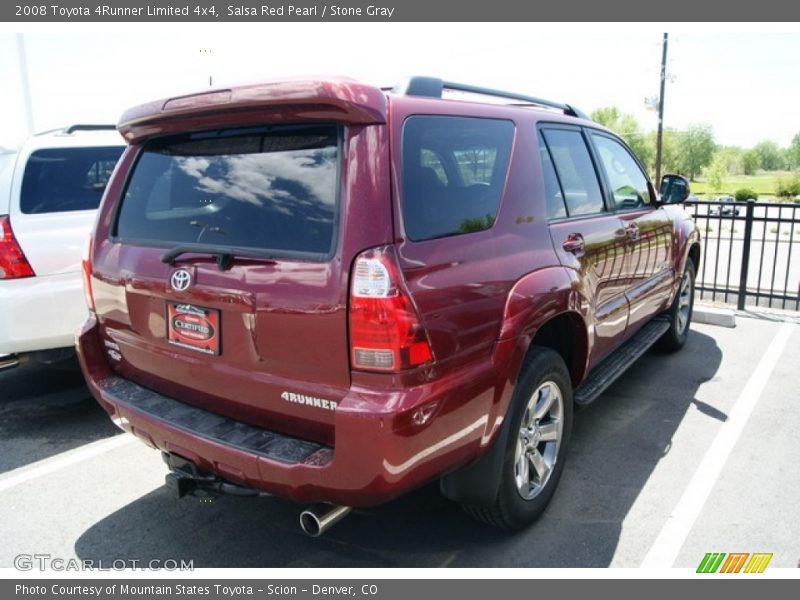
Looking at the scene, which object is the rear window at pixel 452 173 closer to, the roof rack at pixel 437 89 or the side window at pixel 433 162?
the side window at pixel 433 162

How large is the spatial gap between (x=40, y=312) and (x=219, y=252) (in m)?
2.55

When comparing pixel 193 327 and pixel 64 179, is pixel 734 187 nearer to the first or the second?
pixel 64 179

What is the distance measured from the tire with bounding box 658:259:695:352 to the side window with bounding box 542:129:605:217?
2.09m

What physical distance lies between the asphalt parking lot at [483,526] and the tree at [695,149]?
109 m

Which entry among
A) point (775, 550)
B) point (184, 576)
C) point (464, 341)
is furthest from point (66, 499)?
point (775, 550)

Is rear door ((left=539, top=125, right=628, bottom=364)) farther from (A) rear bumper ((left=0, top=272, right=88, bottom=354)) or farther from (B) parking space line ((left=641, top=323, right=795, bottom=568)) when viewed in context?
(A) rear bumper ((left=0, top=272, right=88, bottom=354))

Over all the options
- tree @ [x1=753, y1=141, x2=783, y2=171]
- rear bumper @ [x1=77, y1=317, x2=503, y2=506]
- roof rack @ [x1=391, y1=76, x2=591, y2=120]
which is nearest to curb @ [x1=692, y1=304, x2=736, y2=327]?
roof rack @ [x1=391, y1=76, x2=591, y2=120]

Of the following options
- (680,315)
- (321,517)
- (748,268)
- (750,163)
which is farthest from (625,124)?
(321,517)

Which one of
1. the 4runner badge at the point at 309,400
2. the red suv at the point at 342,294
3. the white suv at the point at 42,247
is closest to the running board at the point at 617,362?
the red suv at the point at 342,294

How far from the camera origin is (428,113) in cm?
260

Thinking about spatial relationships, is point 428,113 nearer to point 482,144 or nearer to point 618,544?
point 482,144

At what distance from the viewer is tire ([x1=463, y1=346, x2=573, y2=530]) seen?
2844 millimetres

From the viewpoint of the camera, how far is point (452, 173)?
268 centimetres

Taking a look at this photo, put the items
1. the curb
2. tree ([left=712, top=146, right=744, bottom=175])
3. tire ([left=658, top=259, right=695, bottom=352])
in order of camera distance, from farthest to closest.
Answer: tree ([left=712, top=146, right=744, bottom=175]) → the curb → tire ([left=658, top=259, right=695, bottom=352])
